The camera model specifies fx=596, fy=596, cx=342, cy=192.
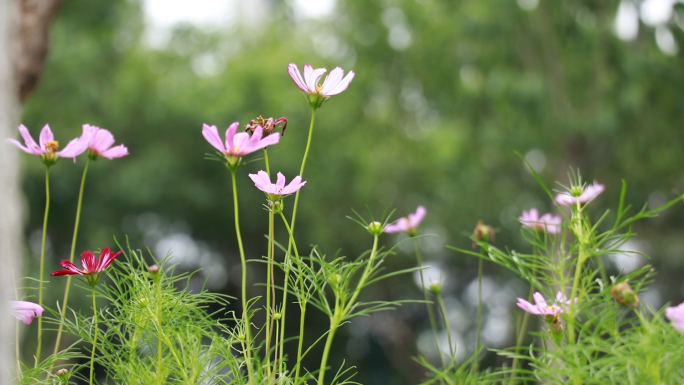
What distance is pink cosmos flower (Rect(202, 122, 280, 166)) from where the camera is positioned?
746 millimetres

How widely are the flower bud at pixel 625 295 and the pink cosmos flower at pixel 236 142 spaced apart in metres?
0.44

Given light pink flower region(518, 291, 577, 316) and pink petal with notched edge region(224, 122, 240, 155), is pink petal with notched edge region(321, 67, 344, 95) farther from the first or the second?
light pink flower region(518, 291, 577, 316)

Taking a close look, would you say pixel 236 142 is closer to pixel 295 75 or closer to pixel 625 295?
pixel 295 75

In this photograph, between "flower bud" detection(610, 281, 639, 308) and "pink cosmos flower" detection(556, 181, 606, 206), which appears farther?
"pink cosmos flower" detection(556, 181, 606, 206)

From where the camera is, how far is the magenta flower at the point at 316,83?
2.77 feet

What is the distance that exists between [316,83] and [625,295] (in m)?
0.49

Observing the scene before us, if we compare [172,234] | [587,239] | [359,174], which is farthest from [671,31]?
[172,234]

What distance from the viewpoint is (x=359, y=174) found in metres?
8.59

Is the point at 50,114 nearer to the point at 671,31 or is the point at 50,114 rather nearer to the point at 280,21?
the point at 280,21

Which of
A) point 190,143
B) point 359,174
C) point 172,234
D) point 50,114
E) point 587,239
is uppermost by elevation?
point 587,239

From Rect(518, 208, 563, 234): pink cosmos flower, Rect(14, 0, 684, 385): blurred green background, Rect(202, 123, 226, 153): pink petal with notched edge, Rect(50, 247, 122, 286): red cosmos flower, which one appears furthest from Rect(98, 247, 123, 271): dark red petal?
Rect(14, 0, 684, 385): blurred green background

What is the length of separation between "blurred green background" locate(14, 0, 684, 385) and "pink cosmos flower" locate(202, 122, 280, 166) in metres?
5.09

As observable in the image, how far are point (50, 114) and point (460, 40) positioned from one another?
4.93 m

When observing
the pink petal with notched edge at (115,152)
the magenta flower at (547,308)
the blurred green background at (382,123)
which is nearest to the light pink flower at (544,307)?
the magenta flower at (547,308)
